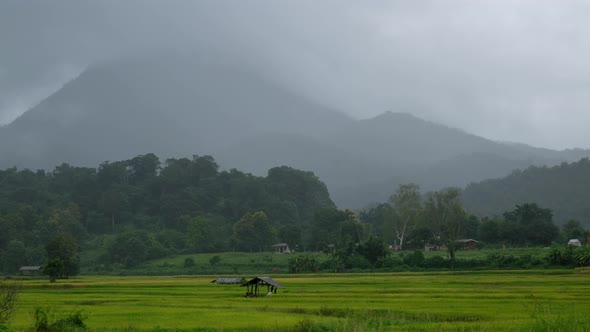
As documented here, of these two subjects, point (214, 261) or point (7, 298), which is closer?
point (7, 298)

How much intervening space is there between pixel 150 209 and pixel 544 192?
102 m

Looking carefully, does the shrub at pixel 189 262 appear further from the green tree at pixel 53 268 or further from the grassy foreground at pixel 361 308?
the grassy foreground at pixel 361 308

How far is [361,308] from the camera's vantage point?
2716cm

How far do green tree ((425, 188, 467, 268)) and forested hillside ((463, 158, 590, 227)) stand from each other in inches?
2015

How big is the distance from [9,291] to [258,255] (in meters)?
66.7

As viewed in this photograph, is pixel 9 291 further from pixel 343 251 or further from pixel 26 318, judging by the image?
pixel 343 251

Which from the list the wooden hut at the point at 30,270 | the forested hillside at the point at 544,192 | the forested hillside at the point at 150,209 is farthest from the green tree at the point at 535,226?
the wooden hut at the point at 30,270

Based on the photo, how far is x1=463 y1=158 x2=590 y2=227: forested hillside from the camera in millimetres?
136750

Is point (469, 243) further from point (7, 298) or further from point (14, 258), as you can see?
point (7, 298)

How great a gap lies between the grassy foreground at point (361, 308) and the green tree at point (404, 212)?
2190 inches

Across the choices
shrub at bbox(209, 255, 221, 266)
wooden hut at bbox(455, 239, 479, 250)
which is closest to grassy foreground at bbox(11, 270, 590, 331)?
shrub at bbox(209, 255, 221, 266)

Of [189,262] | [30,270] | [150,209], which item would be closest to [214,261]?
[189,262]

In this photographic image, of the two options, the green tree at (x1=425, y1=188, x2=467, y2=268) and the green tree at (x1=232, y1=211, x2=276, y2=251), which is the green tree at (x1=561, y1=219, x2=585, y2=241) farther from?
the green tree at (x1=232, y1=211, x2=276, y2=251)

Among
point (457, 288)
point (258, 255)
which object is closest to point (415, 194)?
point (258, 255)
